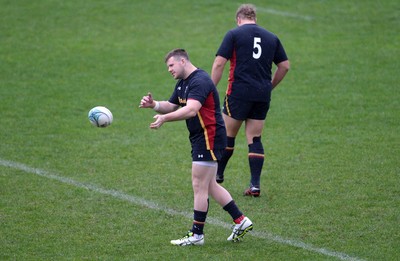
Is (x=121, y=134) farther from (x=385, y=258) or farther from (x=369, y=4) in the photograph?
(x=369, y=4)

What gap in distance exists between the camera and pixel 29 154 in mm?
11117

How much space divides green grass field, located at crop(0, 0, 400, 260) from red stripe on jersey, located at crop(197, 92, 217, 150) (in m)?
1.11

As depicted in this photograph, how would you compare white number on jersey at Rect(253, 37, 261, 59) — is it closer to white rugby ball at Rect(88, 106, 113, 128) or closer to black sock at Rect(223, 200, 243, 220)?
→ white rugby ball at Rect(88, 106, 113, 128)

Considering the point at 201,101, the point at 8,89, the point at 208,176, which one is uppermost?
the point at 201,101

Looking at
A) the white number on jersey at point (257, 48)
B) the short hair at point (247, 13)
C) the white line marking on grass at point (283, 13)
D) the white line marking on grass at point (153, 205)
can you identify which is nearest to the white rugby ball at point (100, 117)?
the white line marking on grass at point (153, 205)

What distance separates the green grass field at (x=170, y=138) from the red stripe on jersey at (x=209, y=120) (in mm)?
1114

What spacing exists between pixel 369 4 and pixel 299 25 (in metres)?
2.59

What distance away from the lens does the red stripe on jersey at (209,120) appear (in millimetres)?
7566

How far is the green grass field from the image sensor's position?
7.85 meters

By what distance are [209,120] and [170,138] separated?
472 cm

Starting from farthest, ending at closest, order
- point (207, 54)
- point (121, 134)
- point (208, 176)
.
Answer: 1. point (207, 54)
2. point (121, 134)
3. point (208, 176)

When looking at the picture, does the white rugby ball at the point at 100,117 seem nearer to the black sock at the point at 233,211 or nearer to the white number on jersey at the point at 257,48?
the black sock at the point at 233,211

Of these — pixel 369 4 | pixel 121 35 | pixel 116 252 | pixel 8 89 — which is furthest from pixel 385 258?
pixel 369 4

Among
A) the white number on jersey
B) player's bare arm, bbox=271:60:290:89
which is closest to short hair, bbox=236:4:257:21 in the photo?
the white number on jersey
